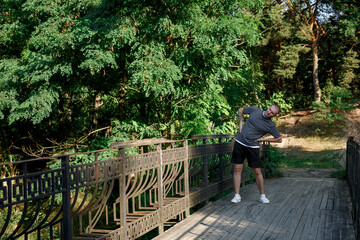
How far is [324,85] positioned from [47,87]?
23.9m

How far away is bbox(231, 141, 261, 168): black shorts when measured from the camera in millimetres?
6422

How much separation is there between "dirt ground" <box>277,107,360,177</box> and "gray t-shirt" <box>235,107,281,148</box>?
17.0 metres

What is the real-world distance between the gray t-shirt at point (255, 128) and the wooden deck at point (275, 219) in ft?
3.75

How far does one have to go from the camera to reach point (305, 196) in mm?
7332

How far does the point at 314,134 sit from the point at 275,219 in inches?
857

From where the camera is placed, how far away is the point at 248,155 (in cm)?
648

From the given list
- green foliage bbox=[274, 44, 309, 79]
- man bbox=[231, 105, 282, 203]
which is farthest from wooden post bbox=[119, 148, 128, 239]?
green foliage bbox=[274, 44, 309, 79]

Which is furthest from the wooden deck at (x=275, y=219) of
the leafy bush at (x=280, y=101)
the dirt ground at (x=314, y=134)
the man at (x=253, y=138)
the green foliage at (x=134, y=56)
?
the dirt ground at (x=314, y=134)

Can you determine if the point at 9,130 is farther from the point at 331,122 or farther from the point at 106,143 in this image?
the point at 331,122

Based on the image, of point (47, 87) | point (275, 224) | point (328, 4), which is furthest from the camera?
point (328, 4)

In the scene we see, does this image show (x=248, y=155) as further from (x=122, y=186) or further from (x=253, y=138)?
(x=122, y=186)

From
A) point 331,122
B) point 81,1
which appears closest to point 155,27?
point 81,1

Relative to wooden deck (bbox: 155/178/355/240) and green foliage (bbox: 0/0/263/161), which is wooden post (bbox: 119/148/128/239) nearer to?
wooden deck (bbox: 155/178/355/240)

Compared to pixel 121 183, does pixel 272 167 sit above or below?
below
